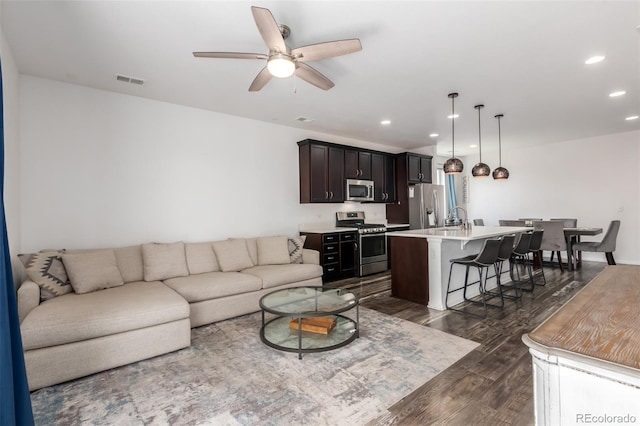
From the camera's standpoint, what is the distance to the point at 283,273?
3.99 m

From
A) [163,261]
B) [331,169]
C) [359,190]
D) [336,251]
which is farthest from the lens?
[359,190]

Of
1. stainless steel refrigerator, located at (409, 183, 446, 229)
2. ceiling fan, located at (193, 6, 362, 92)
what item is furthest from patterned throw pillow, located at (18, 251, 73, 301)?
stainless steel refrigerator, located at (409, 183, 446, 229)

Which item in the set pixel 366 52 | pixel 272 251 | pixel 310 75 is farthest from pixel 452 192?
pixel 310 75

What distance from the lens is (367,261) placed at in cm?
571

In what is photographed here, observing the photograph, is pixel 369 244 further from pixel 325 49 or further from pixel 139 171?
pixel 325 49

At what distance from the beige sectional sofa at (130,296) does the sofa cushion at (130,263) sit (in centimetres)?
1

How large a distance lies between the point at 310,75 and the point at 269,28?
2.45ft

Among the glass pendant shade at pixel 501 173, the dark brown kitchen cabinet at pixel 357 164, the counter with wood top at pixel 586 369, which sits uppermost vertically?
the dark brown kitchen cabinet at pixel 357 164

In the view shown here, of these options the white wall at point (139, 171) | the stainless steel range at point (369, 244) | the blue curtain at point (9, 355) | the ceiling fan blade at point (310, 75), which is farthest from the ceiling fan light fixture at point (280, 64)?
the stainless steel range at point (369, 244)

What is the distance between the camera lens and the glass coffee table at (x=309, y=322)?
2654mm

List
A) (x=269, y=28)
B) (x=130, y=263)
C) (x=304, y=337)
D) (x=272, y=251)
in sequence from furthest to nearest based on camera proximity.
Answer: (x=272, y=251) < (x=130, y=263) < (x=304, y=337) < (x=269, y=28)

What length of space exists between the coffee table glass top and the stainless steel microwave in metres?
2.79

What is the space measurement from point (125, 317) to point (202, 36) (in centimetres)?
244

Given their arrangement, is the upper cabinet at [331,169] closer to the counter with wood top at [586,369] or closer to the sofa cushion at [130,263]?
the sofa cushion at [130,263]
